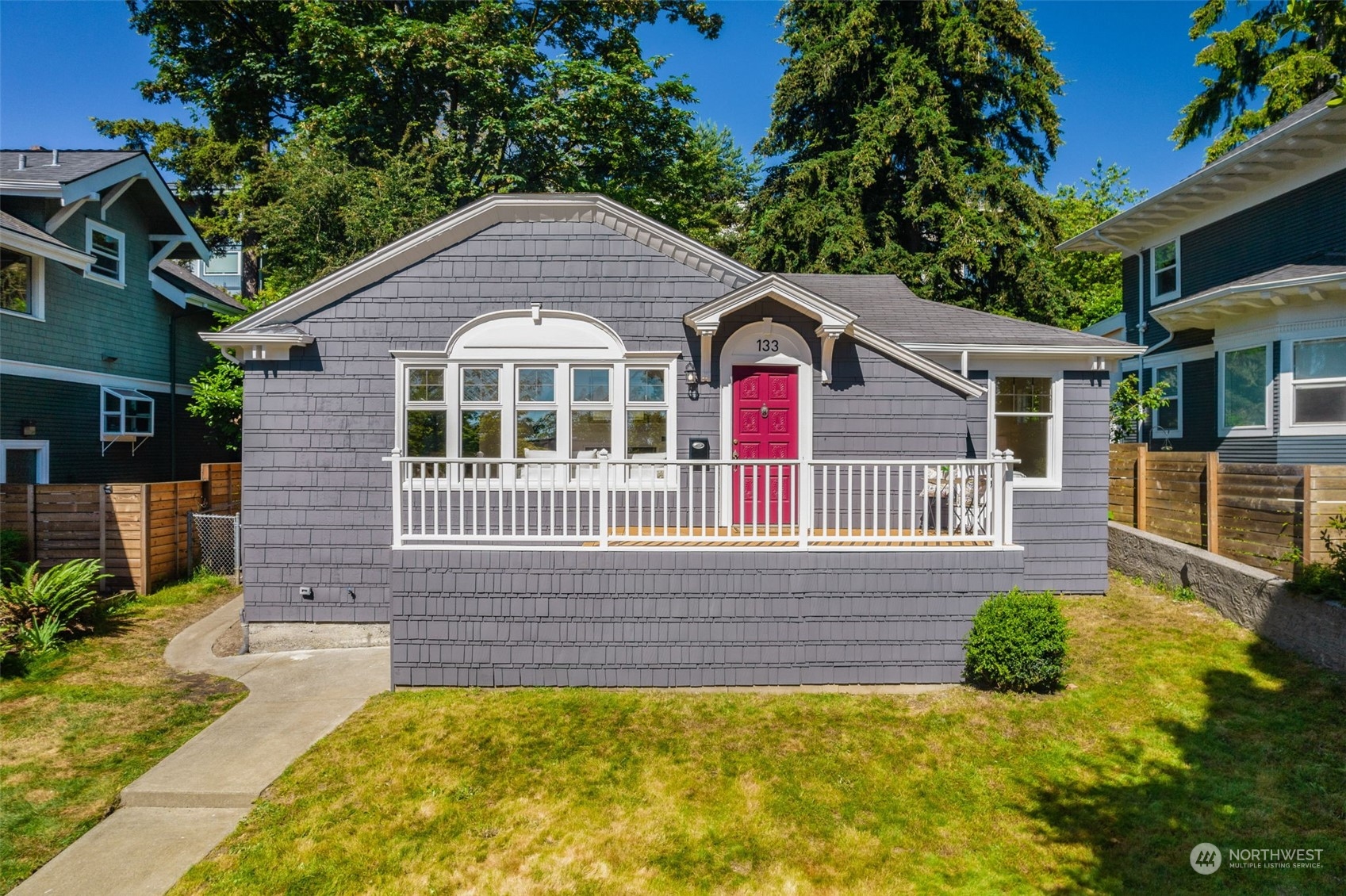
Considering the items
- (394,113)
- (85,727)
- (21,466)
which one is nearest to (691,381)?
(85,727)

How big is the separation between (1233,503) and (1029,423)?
242cm

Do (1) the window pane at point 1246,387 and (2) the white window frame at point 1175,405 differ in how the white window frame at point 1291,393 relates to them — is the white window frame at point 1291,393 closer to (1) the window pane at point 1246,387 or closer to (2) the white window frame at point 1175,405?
(1) the window pane at point 1246,387

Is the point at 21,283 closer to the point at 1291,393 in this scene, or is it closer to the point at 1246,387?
the point at 1291,393

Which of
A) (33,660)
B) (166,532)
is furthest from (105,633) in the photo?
(166,532)

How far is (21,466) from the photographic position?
11.1 meters

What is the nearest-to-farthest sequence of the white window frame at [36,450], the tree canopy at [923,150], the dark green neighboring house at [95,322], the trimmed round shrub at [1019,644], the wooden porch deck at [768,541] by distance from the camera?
the trimmed round shrub at [1019,644] < the wooden porch deck at [768,541] < the white window frame at [36,450] < the dark green neighboring house at [95,322] < the tree canopy at [923,150]

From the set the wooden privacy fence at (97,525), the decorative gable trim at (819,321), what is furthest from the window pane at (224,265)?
the decorative gable trim at (819,321)

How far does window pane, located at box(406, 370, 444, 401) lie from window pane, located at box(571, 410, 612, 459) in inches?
66.2

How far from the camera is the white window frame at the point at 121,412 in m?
12.5

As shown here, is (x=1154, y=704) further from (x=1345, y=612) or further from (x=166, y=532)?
(x=166, y=532)

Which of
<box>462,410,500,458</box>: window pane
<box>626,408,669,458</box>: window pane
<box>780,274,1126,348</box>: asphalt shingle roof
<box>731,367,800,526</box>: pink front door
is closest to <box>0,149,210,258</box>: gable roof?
<box>462,410,500,458</box>: window pane

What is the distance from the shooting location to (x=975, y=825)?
439cm

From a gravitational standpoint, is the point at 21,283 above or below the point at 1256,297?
above

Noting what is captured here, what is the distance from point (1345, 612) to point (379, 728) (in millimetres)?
8970
